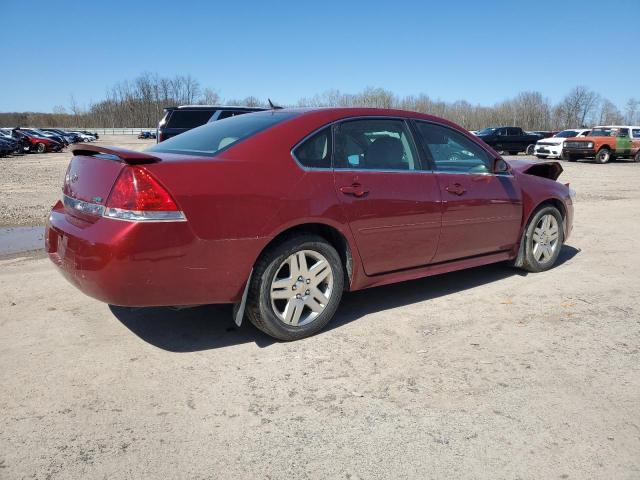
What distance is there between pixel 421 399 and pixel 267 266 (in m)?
1.23

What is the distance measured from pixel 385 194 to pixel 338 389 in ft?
4.96

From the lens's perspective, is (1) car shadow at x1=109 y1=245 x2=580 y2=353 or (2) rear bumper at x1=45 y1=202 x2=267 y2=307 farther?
(1) car shadow at x1=109 y1=245 x2=580 y2=353

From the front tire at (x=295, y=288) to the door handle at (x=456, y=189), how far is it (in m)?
1.22

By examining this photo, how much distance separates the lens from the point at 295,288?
356cm

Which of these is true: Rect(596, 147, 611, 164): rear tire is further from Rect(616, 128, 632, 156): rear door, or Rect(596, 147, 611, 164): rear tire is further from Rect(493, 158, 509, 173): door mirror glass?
Rect(493, 158, 509, 173): door mirror glass

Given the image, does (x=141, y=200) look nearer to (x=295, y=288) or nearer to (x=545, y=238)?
(x=295, y=288)

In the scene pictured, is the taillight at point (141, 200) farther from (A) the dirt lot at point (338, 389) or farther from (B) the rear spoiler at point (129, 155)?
(A) the dirt lot at point (338, 389)

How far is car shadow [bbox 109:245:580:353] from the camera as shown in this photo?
3.64m

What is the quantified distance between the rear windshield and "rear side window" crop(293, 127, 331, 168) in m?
0.28

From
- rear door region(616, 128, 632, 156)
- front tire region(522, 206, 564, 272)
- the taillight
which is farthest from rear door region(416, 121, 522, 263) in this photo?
rear door region(616, 128, 632, 156)

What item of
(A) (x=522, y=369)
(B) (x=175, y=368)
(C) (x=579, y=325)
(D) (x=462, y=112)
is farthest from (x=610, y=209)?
(D) (x=462, y=112)

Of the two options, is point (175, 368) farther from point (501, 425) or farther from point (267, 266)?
point (501, 425)

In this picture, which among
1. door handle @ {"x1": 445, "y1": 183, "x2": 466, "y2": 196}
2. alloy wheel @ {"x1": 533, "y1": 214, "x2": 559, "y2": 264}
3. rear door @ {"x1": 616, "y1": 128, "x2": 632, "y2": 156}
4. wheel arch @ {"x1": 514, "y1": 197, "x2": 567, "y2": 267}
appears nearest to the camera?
door handle @ {"x1": 445, "y1": 183, "x2": 466, "y2": 196}

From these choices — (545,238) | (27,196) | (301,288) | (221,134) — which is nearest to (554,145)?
(545,238)
